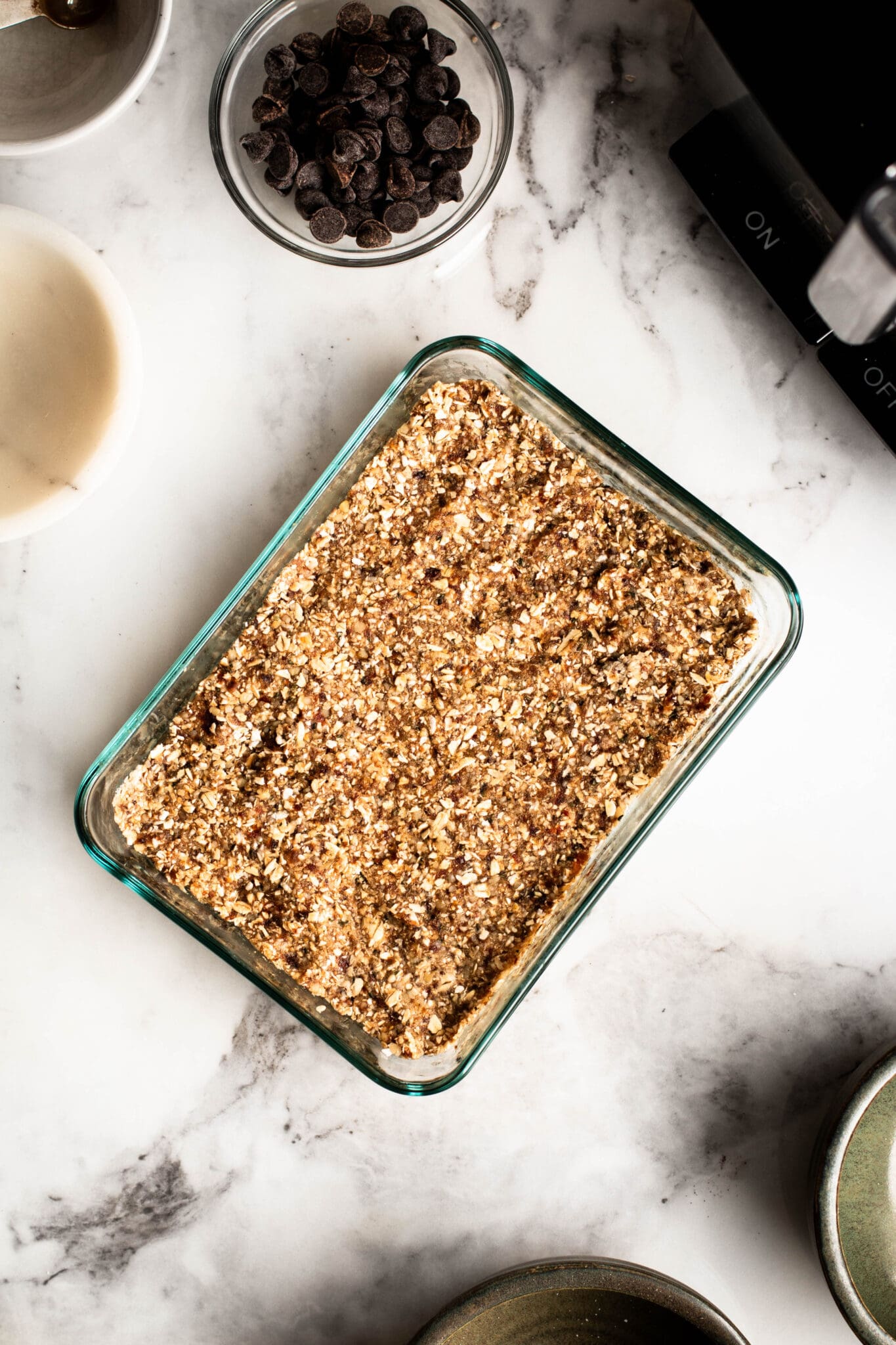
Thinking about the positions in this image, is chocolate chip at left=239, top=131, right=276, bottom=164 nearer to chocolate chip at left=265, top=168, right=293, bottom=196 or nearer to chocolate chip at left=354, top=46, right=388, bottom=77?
chocolate chip at left=265, top=168, right=293, bottom=196

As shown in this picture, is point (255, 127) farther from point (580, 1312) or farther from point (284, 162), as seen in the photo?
point (580, 1312)

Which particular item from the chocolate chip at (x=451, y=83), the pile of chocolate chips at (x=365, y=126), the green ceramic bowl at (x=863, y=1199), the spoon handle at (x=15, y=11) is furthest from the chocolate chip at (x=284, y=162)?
the green ceramic bowl at (x=863, y=1199)

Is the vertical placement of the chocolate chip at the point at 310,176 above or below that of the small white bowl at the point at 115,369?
above

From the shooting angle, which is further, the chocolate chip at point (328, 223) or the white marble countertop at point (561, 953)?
the white marble countertop at point (561, 953)

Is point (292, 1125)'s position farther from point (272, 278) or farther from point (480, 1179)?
point (272, 278)

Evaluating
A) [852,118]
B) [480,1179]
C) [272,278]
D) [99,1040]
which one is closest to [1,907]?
[99,1040]

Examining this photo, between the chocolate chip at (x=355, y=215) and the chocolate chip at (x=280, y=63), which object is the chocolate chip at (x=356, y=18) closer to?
the chocolate chip at (x=280, y=63)
